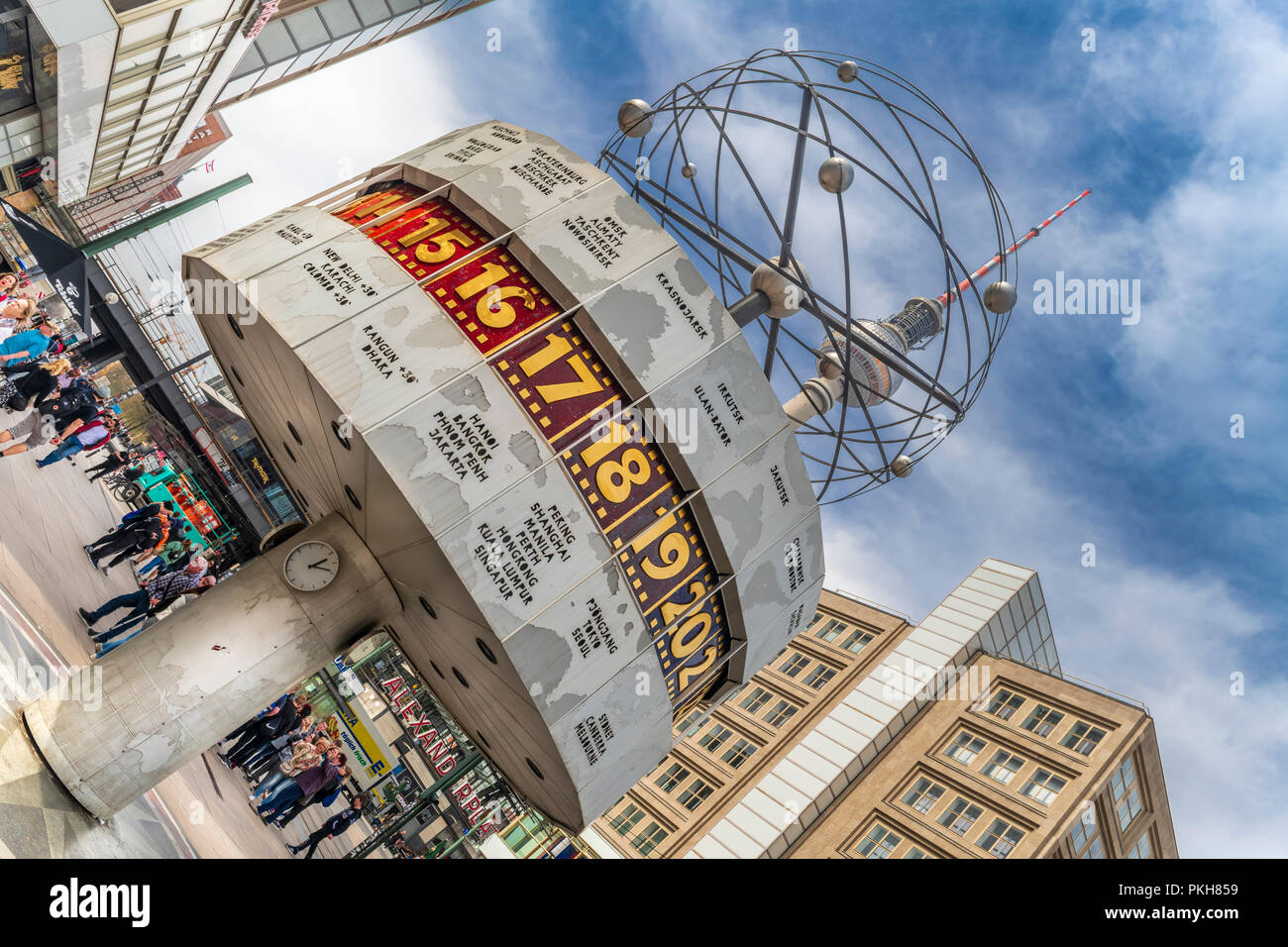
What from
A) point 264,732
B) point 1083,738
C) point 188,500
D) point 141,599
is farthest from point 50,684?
point 1083,738

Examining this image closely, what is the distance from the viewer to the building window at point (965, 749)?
39344 millimetres

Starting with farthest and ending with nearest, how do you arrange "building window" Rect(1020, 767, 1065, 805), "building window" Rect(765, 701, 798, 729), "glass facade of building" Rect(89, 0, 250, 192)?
1. "building window" Rect(765, 701, 798, 729)
2. "building window" Rect(1020, 767, 1065, 805)
3. "glass facade of building" Rect(89, 0, 250, 192)

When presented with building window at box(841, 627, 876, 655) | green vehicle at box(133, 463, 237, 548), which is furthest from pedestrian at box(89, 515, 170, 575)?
building window at box(841, 627, 876, 655)

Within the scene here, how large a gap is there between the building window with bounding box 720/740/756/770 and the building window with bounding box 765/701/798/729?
1.90 meters

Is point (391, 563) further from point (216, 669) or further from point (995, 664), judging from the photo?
point (995, 664)

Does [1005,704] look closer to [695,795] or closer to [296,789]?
[695,795]

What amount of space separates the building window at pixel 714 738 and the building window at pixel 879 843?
12.4 m

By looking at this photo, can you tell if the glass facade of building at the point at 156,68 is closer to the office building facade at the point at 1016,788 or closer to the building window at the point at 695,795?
the office building facade at the point at 1016,788

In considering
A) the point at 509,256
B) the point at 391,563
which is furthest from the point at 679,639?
the point at 509,256

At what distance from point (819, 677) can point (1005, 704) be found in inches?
442

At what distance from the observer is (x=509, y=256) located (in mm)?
12742

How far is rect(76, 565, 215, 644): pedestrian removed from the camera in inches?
619

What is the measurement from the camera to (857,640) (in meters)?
51.1

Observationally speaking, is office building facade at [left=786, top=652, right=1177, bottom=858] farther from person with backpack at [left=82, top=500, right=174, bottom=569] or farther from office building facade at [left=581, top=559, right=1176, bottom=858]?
person with backpack at [left=82, top=500, right=174, bottom=569]
